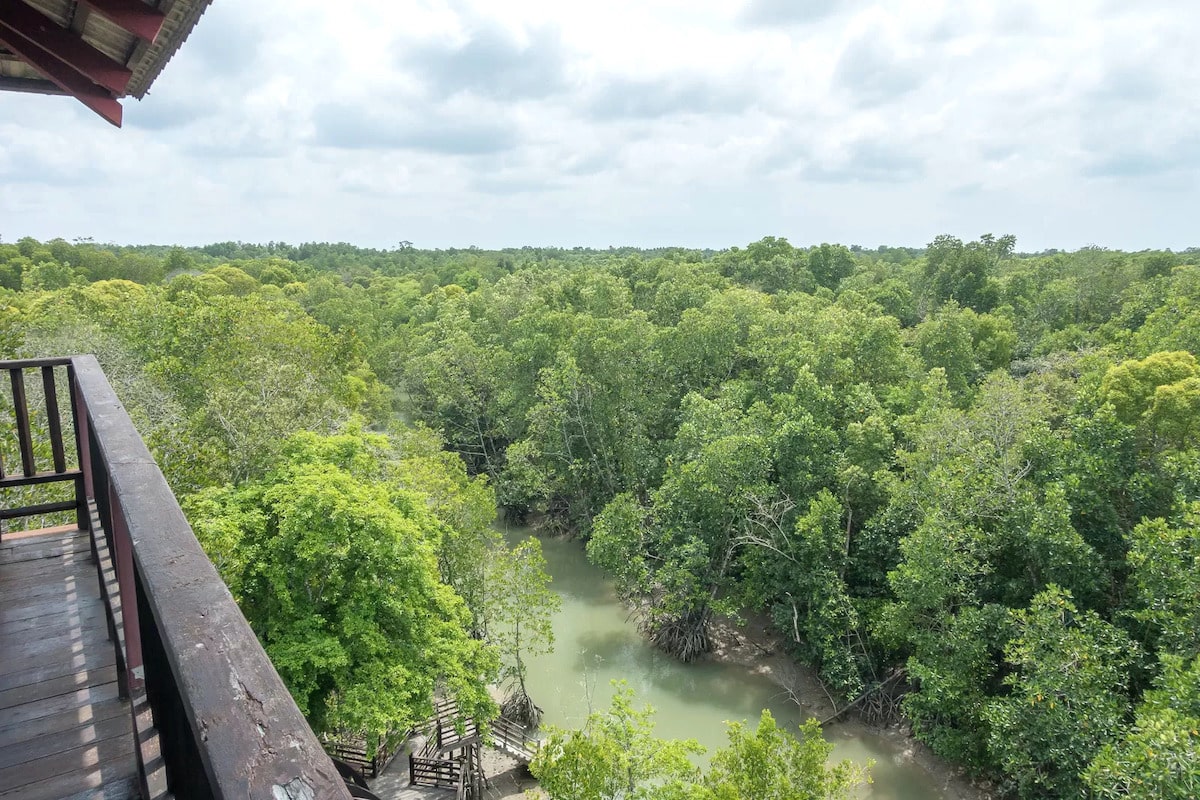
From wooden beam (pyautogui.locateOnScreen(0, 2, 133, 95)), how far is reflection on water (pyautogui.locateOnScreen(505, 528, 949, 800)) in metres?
A: 12.5

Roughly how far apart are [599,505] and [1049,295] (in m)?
23.2

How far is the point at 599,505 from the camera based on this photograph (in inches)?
796

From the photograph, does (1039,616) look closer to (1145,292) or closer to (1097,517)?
(1097,517)

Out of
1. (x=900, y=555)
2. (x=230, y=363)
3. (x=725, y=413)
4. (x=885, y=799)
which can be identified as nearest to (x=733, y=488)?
(x=725, y=413)

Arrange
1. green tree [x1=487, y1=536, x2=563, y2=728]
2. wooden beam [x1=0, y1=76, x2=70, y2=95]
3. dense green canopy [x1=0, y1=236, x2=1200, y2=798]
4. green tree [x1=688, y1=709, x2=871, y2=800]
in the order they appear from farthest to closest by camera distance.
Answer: green tree [x1=487, y1=536, x2=563, y2=728], dense green canopy [x1=0, y1=236, x2=1200, y2=798], green tree [x1=688, y1=709, x2=871, y2=800], wooden beam [x1=0, y1=76, x2=70, y2=95]

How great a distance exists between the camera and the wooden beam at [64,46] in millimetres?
3211

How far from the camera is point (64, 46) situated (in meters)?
3.51

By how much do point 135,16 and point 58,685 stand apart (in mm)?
2888

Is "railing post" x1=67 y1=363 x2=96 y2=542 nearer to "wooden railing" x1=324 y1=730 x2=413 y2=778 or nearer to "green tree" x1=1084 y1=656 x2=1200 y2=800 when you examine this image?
"wooden railing" x1=324 y1=730 x2=413 y2=778

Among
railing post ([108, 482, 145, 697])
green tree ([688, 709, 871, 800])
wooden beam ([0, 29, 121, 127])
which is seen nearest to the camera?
railing post ([108, 482, 145, 697])

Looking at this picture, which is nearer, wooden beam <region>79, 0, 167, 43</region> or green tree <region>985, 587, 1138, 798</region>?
wooden beam <region>79, 0, 167, 43</region>

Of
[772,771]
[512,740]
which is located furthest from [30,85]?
[512,740]

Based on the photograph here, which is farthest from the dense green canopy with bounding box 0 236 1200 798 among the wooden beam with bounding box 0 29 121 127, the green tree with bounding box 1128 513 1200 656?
the wooden beam with bounding box 0 29 121 127

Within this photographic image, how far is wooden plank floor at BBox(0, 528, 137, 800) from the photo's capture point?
7.27 ft
